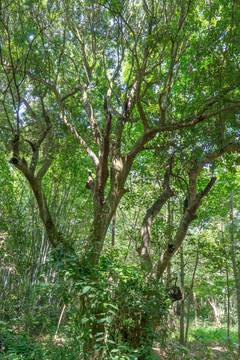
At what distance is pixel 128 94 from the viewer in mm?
4270

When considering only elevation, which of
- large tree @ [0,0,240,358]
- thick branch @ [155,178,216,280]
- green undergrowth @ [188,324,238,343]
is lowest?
green undergrowth @ [188,324,238,343]

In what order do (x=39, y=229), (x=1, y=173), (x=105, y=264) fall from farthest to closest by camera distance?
(x=1, y=173), (x=39, y=229), (x=105, y=264)

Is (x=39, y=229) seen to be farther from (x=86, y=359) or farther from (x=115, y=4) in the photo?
(x=115, y=4)

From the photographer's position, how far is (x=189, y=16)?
10.7 ft

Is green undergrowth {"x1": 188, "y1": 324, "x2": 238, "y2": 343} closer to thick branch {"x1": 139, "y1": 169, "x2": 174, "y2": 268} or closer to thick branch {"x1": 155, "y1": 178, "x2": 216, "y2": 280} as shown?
thick branch {"x1": 155, "y1": 178, "x2": 216, "y2": 280}

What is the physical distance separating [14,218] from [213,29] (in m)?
4.58

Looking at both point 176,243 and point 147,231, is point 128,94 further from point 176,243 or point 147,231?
→ point 176,243

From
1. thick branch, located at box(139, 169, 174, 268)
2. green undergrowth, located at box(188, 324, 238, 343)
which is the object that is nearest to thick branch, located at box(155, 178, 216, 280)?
thick branch, located at box(139, 169, 174, 268)

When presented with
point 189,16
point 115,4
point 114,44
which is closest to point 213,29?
point 189,16

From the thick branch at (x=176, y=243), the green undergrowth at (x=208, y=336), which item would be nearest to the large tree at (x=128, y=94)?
the thick branch at (x=176, y=243)

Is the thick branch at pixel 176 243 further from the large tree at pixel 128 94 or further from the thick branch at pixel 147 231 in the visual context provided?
the thick branch at pixel 147 231

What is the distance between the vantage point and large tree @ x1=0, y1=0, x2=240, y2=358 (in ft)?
9.68

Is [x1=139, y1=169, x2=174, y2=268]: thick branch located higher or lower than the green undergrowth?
higher

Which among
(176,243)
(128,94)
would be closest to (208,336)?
(176,243)
